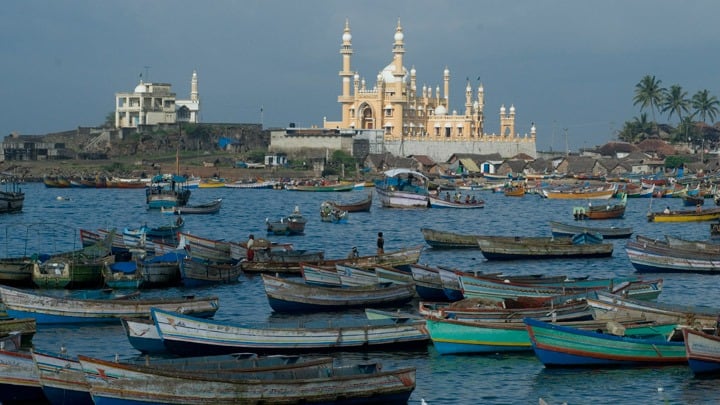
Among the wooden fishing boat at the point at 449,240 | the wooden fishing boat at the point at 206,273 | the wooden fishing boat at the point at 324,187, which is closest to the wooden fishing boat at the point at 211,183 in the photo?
the wooden fishing boat at the point at 324,187

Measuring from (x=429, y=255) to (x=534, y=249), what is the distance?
17.1ft

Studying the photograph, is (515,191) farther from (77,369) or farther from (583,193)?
(77,369)

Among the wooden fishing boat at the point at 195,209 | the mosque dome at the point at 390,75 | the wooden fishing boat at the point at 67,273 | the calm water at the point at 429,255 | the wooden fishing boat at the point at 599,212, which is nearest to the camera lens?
the calm water at the point at 429,255

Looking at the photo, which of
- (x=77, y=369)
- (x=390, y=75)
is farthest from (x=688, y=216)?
(x=390, y=75)

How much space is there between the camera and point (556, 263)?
49375mm

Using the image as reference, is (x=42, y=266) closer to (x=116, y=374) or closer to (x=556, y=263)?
(x=116, y=374)

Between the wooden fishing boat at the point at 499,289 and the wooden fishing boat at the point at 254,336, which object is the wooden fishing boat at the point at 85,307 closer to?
the wooden fishing boat at the point at 254,336

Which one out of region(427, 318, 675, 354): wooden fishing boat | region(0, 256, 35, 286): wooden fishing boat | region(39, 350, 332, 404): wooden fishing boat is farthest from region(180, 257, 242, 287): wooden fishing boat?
region(39, 350, 332, 404): wooden fishing boat

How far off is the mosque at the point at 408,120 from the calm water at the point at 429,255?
927 inches

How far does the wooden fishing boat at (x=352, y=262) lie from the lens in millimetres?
39781

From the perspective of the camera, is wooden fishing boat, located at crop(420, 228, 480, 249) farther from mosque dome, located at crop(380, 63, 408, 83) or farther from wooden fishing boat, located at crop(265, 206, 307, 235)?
mosque dome, located at crop(380, 63, 408, 83)

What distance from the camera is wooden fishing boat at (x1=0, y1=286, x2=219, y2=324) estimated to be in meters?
29.8

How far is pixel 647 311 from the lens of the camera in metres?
28.7

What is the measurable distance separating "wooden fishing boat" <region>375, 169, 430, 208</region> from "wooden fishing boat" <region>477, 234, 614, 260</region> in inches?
1420
